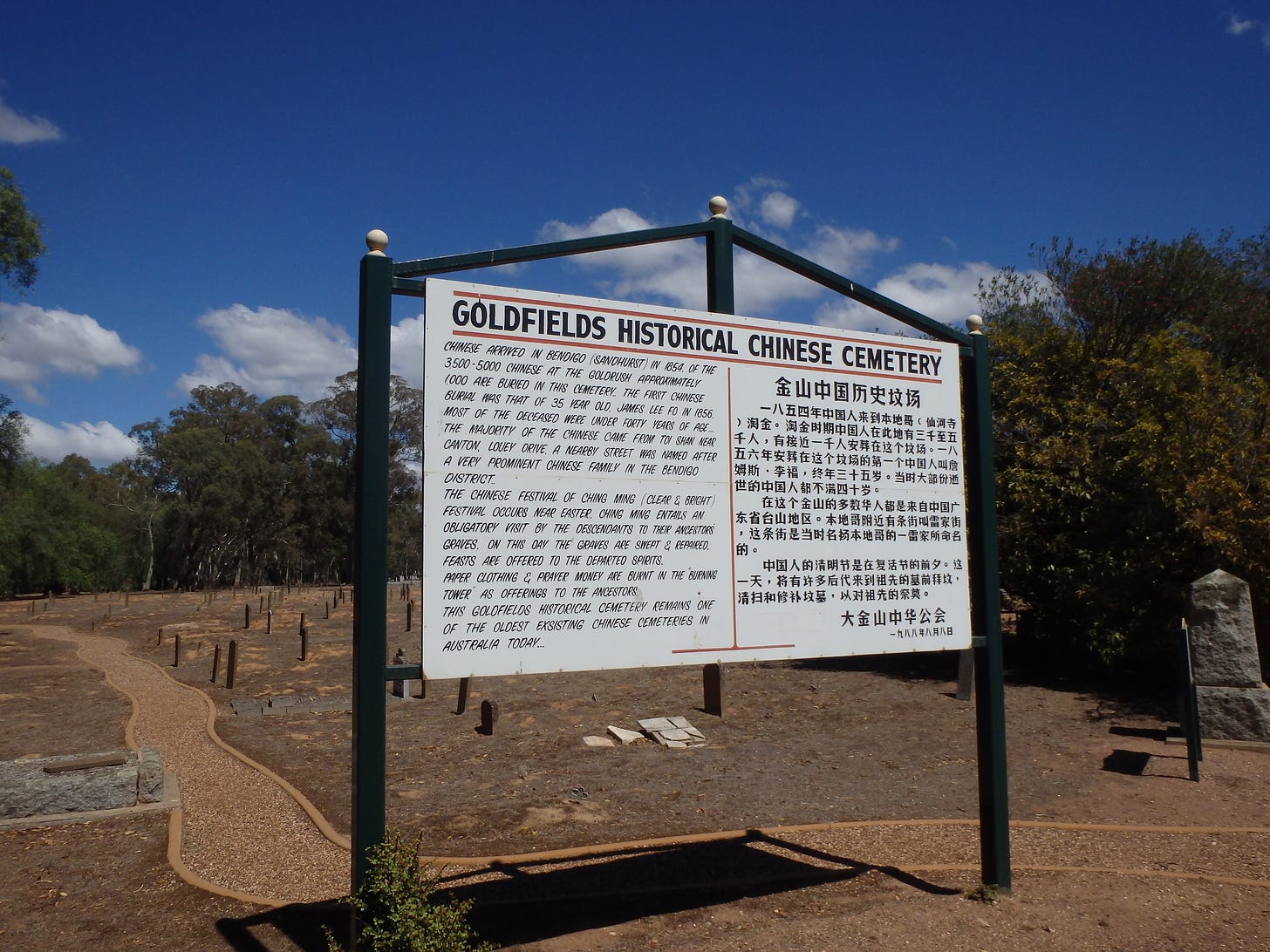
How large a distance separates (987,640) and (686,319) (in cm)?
270

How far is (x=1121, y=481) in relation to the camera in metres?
12.9

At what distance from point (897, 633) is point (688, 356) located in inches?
78.8

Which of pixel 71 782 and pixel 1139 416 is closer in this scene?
pixel 71 782

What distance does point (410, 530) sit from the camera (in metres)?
65.4

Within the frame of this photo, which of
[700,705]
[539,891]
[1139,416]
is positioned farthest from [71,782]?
[1139,416]

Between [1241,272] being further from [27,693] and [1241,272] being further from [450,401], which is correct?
[27,693]

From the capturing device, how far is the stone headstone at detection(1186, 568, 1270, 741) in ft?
30.6

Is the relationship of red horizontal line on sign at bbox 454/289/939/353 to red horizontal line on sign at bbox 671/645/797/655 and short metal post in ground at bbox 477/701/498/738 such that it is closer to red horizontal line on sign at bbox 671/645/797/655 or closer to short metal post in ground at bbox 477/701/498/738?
red horizontal line on sign at bbox 671/645/797/655

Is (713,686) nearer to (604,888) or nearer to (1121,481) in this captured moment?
(604,888)

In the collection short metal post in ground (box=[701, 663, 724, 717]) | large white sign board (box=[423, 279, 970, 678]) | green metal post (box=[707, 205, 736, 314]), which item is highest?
green metal post (box=[707, 205, 736, 314])

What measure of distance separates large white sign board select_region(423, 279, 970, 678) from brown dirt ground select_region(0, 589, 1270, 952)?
60.2 inches

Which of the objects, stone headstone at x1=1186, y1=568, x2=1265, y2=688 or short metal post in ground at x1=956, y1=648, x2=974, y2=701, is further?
short metal post in ground at x1=956, y1=648, x2=974, y2=701

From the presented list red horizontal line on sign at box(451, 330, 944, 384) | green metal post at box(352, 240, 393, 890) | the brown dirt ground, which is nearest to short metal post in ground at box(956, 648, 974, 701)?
the brown dirt ground

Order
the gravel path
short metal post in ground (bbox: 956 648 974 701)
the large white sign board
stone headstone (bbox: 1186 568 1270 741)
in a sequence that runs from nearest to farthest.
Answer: the large white sign board, the gravel path, stone headstone (bbox: 1186 568 1270 741), short metal post in ground (bbox: 956 648 974 701)
